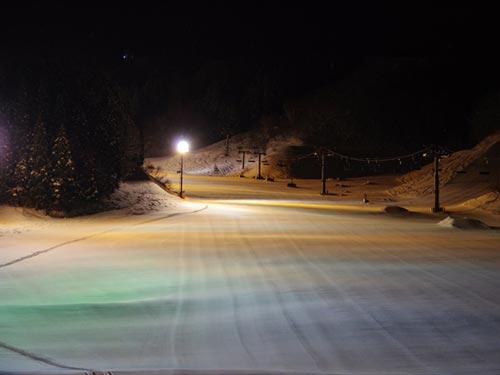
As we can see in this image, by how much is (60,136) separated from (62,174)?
1655mm

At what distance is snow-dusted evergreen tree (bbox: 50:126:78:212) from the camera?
1145 inches

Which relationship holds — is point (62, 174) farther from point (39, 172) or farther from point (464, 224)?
point (464, 224)

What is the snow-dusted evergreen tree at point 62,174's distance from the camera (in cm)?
2909

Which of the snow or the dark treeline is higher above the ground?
the dark treeline

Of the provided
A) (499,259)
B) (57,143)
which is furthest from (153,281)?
(57,143)

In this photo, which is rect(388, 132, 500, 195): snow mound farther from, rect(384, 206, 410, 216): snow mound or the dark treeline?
the dark treeline

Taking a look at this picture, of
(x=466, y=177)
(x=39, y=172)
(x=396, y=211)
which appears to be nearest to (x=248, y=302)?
(x=39, y=172)

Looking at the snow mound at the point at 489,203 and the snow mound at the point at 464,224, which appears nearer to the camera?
the snow mound at the point at 464,224

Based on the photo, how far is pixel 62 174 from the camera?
1163 inches

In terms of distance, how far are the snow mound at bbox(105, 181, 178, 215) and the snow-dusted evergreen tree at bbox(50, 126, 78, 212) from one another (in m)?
2.48

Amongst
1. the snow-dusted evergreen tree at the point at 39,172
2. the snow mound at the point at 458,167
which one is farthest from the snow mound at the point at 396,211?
the snow mound at the point at 458,167

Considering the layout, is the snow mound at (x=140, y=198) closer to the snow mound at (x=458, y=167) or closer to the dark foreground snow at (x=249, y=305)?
the dark foreground snow at (x=249, y=305)

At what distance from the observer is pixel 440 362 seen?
277 inches

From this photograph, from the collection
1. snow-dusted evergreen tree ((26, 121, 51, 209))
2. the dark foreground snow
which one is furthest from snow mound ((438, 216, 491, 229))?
snow-dusted evergreen tree ((26, 121, 51, 209))
